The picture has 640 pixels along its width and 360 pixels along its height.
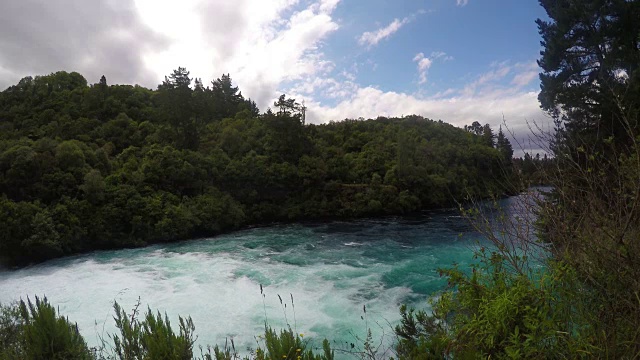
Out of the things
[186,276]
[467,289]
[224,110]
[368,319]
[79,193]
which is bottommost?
[368,319]

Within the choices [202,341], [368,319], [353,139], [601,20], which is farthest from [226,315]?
[353,139]

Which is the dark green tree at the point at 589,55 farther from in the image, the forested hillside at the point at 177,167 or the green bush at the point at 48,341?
the green bush at the point at 48,341

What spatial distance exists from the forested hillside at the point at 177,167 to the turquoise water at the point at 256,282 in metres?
2.31

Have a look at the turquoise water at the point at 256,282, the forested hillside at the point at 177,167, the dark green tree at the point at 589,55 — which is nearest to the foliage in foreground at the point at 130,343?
the turquoise water at the point at 256,282

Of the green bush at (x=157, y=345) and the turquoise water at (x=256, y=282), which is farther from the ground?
the green bush at (x=157, y=345)

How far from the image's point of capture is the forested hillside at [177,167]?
55.2 feet

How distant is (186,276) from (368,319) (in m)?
6.74

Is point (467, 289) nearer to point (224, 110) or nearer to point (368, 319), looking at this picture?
point (368, 319)

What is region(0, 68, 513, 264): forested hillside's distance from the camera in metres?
16.8

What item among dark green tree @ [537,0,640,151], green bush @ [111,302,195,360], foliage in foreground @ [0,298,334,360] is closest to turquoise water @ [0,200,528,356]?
foliage in foreground @ [0,298,334,360]

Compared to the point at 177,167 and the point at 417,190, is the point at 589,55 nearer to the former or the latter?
the point at 417,190

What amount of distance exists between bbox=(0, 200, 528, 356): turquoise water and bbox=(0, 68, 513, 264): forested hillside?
7.58 ft

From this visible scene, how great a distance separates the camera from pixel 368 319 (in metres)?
7.70

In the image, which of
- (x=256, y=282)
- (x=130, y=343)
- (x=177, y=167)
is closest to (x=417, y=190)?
(x=177, y=167)
